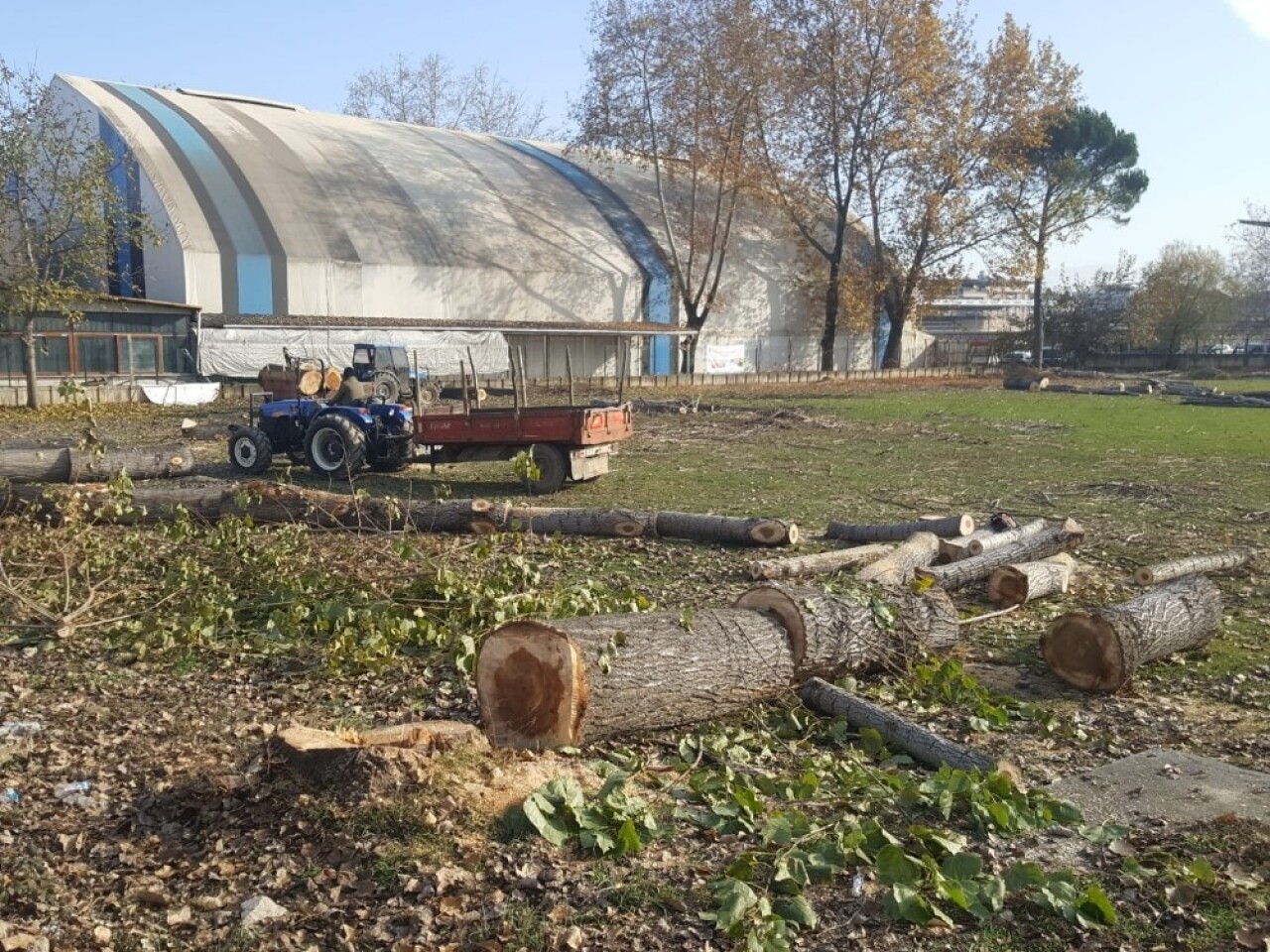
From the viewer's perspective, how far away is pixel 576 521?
1225 cm

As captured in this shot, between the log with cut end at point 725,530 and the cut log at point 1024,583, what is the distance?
7.86ft

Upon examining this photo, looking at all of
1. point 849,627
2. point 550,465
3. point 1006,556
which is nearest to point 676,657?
point 849,627

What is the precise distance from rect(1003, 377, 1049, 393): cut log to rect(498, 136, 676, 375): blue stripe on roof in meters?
14.1

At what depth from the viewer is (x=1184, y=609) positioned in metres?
7.86

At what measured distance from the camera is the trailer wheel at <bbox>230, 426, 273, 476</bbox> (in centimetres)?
1703

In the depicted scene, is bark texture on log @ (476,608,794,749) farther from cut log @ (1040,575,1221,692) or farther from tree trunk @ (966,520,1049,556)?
tree trunk @ (966,520,1049,556)

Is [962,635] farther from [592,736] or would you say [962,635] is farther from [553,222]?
[553,222]

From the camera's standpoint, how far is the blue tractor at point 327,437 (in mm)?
16469

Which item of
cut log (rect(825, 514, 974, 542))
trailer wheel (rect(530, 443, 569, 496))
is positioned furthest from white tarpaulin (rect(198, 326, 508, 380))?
cut log (rect(825, 514, 974, 542))

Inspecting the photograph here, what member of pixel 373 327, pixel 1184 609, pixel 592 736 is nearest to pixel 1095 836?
pixel 592 736

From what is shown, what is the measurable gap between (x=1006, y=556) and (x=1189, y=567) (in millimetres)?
1658

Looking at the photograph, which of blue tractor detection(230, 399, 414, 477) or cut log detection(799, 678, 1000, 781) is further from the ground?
blue tractor detection(230, 399, 414, 477)

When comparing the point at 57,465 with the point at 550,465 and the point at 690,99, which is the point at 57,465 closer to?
the point at 550,465

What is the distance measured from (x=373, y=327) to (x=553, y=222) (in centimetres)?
1315
